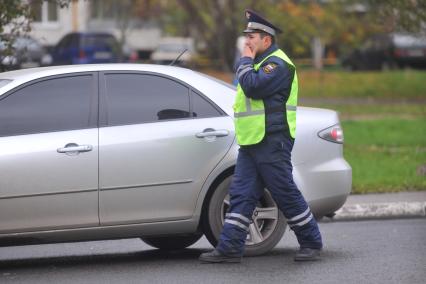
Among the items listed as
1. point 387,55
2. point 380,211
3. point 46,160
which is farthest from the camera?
point 387,55

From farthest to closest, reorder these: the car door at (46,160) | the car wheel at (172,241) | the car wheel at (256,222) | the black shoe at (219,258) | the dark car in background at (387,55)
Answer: the dark car in background at (387,55)
the car wheel at (172,241)
the car wheel at (256,222)
the black shoe at (219,258)
the car door at (46,160)

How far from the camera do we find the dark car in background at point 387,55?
38.6 m

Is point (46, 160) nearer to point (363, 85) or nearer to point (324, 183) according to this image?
point (324, 183)

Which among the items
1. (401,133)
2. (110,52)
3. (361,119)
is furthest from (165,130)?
(110,52)

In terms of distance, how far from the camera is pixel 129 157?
8.04 metres

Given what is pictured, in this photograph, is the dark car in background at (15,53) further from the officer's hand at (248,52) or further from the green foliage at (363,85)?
the green foliage at (363,85)

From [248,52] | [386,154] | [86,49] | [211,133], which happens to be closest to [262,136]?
[211,133]

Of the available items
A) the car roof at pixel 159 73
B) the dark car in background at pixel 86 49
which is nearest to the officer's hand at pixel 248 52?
the car roof at pixel 159 73

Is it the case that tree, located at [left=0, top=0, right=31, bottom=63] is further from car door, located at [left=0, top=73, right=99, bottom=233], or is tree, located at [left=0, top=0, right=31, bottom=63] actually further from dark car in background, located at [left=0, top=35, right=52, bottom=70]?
car door, located at [left=0, top=73, right=99, bottom=233]

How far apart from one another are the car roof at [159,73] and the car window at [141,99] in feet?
0.20

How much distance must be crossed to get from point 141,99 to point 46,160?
35.7 inches

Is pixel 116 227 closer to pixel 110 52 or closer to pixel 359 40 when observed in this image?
pixel 110 52

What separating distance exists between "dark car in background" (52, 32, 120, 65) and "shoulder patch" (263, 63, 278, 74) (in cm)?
2968

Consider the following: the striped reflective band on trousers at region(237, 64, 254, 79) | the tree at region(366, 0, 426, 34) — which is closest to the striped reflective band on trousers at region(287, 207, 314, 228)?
the striped reflective band on trousers at region(237, 64, 254, 79)
